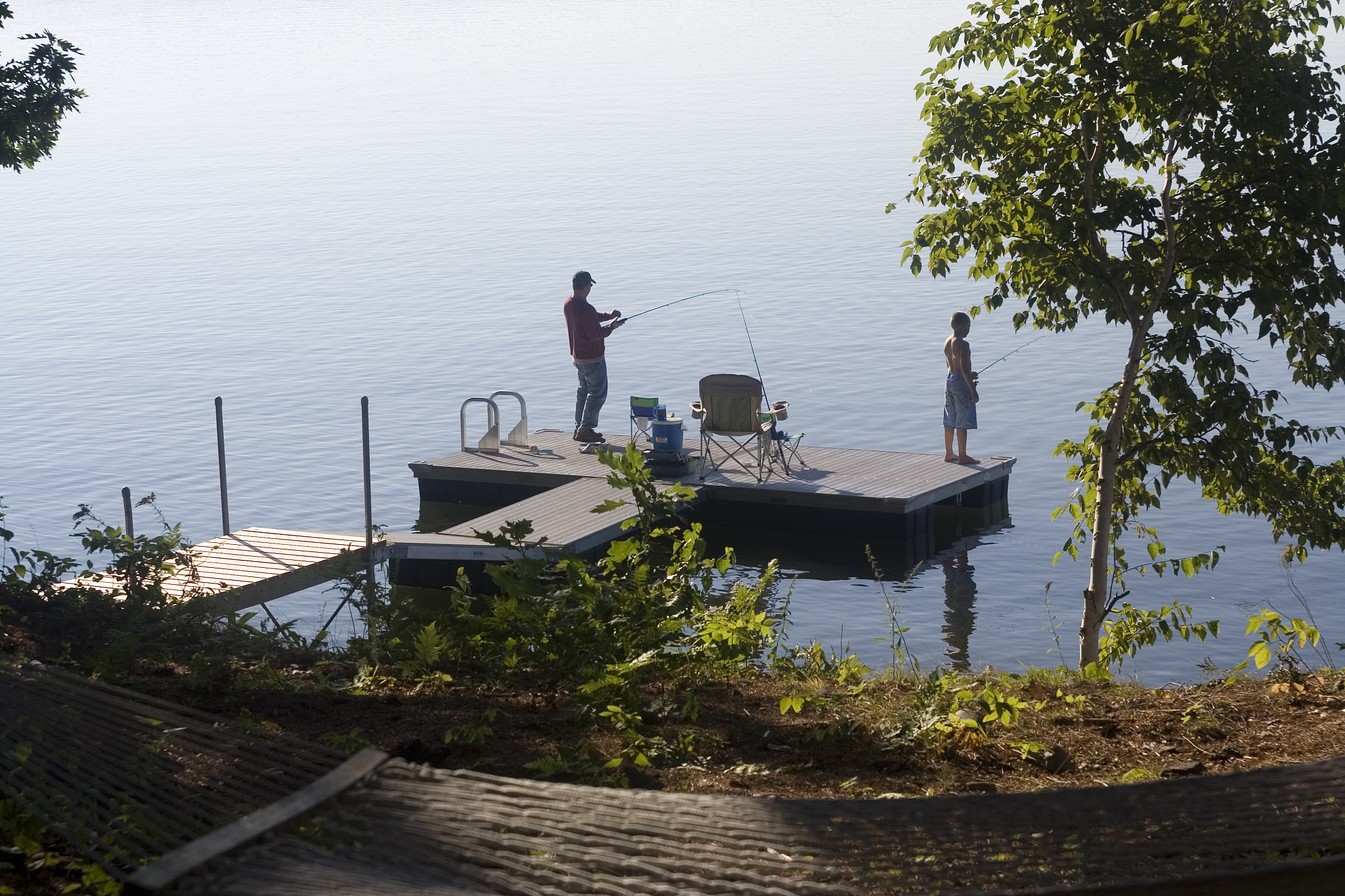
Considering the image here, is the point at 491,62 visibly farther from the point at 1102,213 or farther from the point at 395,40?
the point at 1102,213

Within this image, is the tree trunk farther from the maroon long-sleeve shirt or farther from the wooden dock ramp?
the maroon long-sleeve shirt

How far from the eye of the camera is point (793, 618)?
44.3 ft

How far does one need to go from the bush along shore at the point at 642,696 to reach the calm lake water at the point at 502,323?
17.7 feet

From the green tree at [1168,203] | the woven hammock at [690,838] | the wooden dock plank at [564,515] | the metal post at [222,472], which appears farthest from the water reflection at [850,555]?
the woven hammock at [690,838]

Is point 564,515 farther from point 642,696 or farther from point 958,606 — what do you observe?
point 642,696

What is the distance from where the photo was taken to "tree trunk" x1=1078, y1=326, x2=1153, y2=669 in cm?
793

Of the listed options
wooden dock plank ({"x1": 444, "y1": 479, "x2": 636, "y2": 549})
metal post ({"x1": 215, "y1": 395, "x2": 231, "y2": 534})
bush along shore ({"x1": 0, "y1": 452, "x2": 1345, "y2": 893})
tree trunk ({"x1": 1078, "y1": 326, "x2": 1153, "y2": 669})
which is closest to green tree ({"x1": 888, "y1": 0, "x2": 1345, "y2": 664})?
tree trunk ({"x1": 1078, "y1": 326, "x2": 1153, "y2": 669})

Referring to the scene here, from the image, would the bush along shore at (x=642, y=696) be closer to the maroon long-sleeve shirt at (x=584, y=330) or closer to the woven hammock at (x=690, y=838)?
the woven hammock at (x=690, y=838)

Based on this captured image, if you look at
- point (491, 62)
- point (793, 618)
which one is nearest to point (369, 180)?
point (793, 618)

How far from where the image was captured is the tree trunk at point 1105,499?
26.0 ft

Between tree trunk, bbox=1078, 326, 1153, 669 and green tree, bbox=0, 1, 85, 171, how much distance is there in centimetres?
645

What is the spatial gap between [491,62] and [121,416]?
12246cm

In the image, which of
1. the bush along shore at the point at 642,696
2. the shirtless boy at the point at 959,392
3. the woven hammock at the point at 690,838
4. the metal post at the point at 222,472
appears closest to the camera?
the woven hammock at the point at 690,838

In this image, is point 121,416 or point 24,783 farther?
point 121,416
